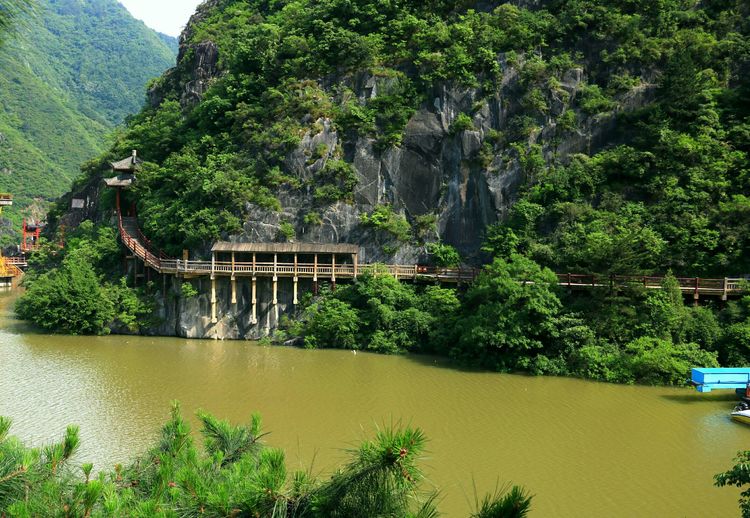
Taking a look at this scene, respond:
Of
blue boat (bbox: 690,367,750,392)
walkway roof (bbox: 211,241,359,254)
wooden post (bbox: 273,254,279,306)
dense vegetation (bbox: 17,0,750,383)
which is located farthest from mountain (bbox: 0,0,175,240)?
blue boat (bbox: 690,367,750,392)

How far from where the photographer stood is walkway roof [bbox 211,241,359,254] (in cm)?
2506

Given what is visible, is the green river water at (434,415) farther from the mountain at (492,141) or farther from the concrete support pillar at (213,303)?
the mountain at (492,141)

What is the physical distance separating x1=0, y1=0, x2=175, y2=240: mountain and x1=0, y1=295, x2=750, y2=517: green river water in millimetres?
33715

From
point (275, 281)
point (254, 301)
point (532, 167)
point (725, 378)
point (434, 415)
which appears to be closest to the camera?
point (434, 415)

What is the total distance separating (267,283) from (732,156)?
19.3 meters

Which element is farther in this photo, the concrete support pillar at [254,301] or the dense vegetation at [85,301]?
the dense vegetation at [85,301]

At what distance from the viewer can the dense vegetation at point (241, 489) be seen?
371 cm

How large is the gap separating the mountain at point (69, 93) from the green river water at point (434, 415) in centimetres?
3372

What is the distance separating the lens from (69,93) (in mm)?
95688

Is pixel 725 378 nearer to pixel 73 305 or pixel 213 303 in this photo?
pixel 213 303

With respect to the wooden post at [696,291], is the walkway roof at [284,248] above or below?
above

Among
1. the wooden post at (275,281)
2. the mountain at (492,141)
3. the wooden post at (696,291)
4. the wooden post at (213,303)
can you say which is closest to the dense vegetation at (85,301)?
the wooden post at (213,303)

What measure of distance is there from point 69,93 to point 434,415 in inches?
3880

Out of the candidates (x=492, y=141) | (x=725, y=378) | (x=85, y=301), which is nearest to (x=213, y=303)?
(x=85, y=301)
